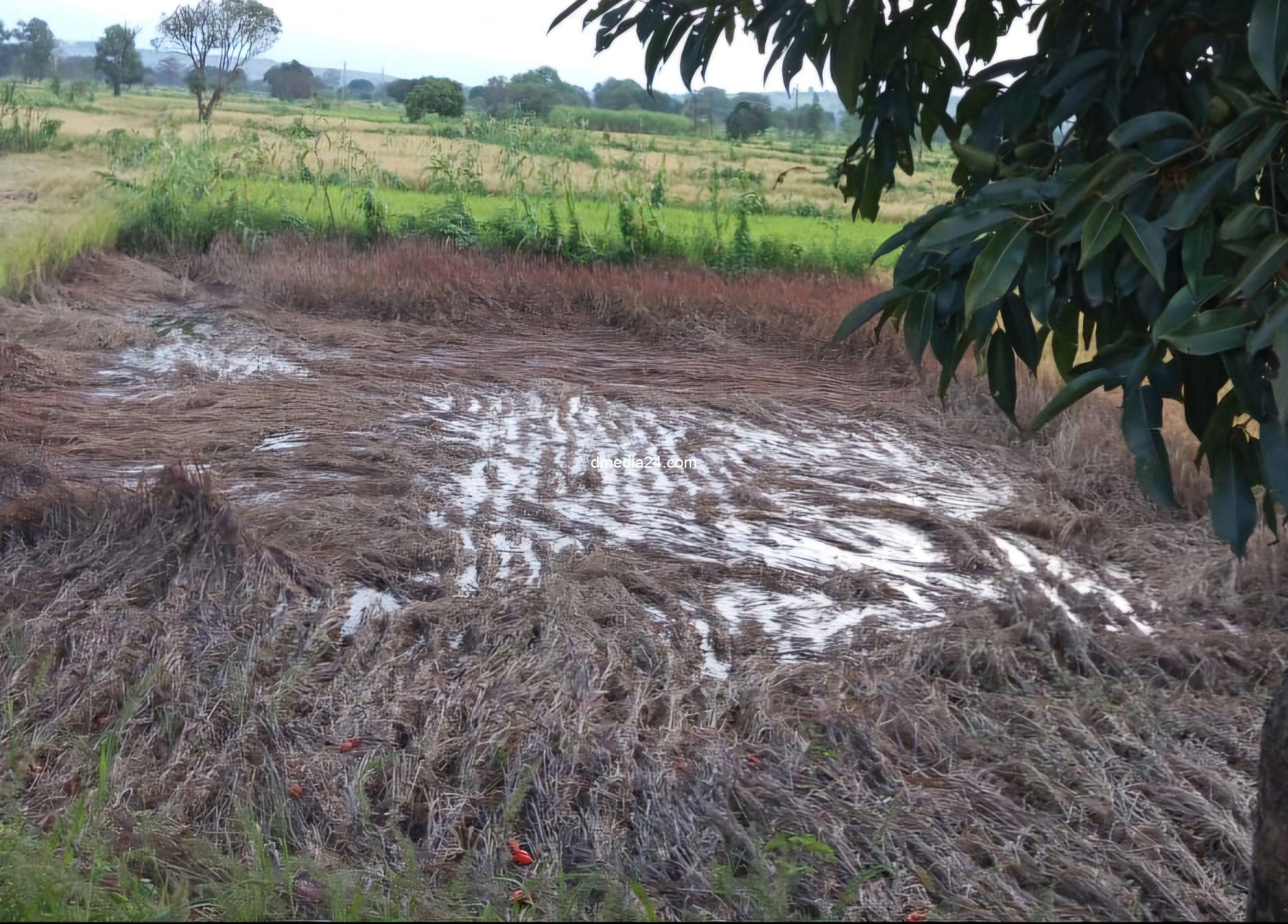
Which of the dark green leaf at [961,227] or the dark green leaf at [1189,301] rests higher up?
the dark green leaf at [961,227]

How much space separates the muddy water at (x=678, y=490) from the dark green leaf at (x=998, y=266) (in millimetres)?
2100

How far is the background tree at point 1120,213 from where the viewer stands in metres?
1.24

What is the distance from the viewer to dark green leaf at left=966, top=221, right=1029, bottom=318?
1.29m

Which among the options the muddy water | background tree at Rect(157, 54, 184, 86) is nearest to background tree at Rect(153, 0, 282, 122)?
background tree at Rect(157, 54, 184, 86)

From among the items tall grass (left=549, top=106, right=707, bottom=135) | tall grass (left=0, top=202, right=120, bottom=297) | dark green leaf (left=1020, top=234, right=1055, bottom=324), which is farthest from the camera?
tall grass (left=549, top=106, right=707, bottom=135)

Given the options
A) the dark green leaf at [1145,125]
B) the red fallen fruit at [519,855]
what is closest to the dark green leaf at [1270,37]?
the dark green leaf at [1145,125]

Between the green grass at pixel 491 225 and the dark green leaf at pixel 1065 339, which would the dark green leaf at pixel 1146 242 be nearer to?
the dark green leaf at pixel 1065 339

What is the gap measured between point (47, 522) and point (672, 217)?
8963 millimetres

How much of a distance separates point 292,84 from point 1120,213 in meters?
16.9

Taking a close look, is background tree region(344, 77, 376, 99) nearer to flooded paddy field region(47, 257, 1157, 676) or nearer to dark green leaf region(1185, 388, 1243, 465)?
flooded paddy field region(47, 257, 1157, 676)

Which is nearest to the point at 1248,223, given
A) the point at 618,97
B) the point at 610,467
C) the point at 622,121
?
the point at 610,467

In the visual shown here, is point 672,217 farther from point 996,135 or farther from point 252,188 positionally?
point 996,135

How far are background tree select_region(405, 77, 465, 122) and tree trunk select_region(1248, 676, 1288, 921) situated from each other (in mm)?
16311

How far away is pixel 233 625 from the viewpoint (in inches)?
130
